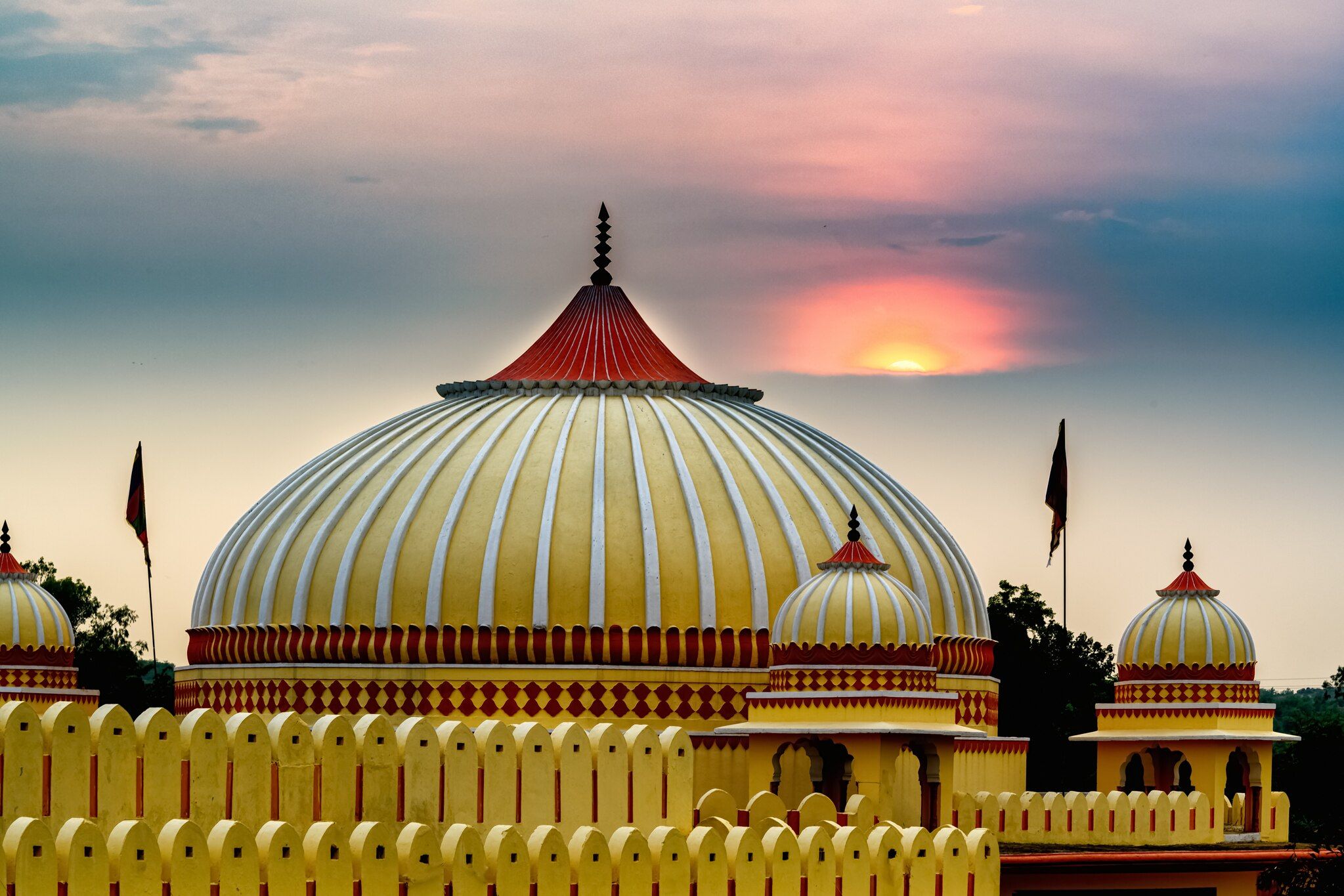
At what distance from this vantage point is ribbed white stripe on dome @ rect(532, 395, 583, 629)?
30531mm

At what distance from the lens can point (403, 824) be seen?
1898cm

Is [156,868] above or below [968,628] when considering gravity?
below

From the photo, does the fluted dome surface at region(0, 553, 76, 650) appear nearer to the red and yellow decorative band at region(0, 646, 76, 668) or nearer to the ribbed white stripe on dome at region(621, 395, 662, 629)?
the red and yellow decorative band at region(0, 646, 76, 668)

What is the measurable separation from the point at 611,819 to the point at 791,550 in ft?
37.1

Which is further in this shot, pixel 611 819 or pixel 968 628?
pixel 968 628

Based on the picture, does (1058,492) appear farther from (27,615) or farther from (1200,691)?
(27,615)

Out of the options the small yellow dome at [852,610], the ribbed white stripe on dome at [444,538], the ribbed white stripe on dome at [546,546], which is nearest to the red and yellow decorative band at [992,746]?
the small yellow dome at [852,610]

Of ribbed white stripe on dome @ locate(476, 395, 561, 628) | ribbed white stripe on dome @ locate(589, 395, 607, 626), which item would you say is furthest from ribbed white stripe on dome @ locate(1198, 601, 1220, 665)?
ribbed white stripe on dome @ locate(476, 395, 561, 628)

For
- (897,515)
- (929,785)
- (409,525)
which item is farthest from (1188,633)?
(409,525)

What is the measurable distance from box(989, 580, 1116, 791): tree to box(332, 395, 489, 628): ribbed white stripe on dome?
17582mm

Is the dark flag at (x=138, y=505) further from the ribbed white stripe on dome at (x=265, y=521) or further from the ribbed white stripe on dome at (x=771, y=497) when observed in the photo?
the ribbed white stripe on dome at (x=771, y=497)

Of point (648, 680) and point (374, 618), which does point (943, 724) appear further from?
point (374, 618)

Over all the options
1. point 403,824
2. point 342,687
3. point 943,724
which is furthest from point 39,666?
point 403,824

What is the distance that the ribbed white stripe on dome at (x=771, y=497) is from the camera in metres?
31.3
